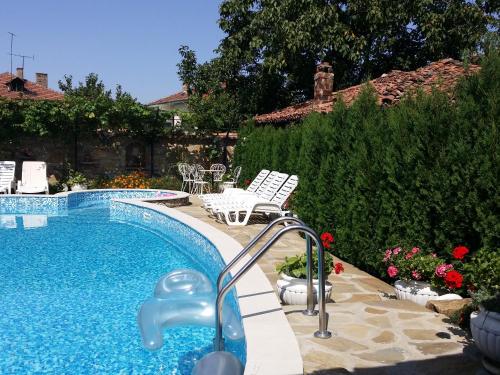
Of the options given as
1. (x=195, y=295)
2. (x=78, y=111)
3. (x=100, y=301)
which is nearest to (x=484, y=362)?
(x=195, y=295)

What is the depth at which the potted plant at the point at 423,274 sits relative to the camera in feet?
14.4

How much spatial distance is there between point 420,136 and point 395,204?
910 mm

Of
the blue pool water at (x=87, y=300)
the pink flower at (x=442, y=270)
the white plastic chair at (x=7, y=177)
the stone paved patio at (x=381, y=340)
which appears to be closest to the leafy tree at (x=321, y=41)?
the white plastic chair at (x=7, y=177)

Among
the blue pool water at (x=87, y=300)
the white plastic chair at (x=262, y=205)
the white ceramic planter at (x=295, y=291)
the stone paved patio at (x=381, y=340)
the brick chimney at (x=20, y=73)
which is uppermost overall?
the brick chimney at (x=20, y=73)

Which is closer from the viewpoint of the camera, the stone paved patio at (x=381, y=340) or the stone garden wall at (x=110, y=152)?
the stone paved patio at (x=381, y=340)

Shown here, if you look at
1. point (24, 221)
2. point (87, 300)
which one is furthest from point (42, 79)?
point (87, 300)

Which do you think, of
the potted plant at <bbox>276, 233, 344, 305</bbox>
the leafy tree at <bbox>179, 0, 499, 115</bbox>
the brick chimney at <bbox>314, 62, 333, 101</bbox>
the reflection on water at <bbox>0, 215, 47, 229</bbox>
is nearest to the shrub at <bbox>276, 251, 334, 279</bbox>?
the potted plant at <bbox>276, 233, 344, 305</bbox>

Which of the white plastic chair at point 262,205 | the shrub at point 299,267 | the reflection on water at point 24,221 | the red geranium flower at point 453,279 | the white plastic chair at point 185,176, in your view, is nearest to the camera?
the red geranium flower at point 453,279

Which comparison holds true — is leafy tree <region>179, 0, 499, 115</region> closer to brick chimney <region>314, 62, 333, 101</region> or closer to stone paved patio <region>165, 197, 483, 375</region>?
brick chimney <region>314, 62, 333, 101</region>

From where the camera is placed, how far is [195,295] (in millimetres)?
4836

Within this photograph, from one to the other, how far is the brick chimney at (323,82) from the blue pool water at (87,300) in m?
8.91

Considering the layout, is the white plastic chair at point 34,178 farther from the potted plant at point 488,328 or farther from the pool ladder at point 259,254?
the potted plant at point 488,328

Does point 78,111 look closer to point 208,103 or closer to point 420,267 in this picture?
point 208,103

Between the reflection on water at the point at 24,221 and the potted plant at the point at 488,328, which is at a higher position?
the potted plant at the point at 488,328
